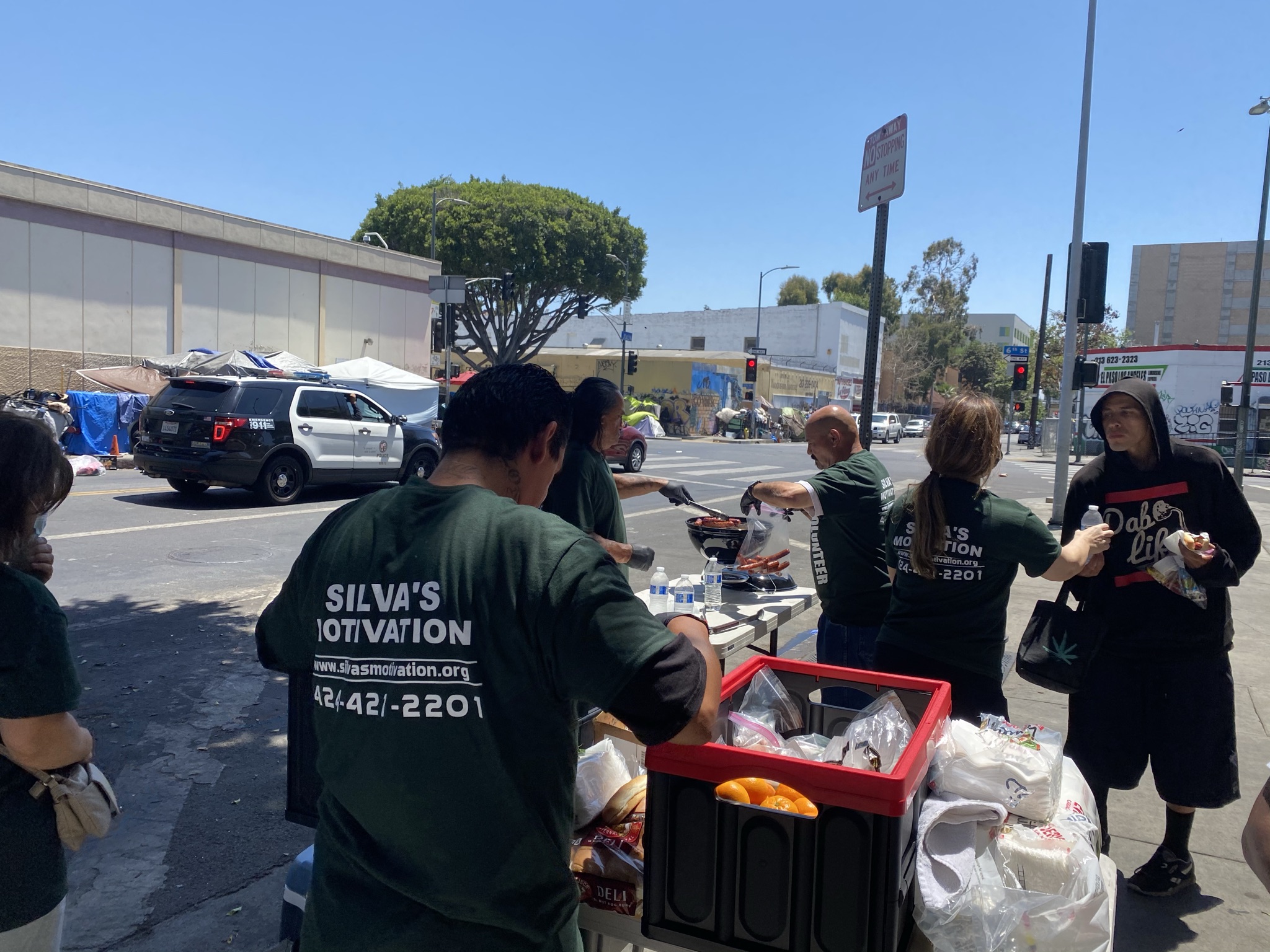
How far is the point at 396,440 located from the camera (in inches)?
597

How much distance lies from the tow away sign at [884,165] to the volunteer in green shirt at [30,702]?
12.0 ft

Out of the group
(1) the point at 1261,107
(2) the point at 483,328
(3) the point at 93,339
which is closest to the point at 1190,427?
(1) the point at 1261,107

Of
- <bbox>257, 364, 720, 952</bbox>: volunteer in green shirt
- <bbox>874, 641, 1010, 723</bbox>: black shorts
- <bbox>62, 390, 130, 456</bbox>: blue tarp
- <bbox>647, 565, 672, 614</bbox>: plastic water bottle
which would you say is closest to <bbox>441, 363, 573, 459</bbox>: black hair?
<bbox>257, 364, 720, 952</bbox>: volunteer in green shirt

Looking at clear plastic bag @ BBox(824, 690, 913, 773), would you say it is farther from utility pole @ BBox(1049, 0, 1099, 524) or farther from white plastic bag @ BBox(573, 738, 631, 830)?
utility pole @ BBox(1049, 0, 1099, 524)

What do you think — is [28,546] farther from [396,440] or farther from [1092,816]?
[396,440]

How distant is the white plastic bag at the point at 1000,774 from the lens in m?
2.09

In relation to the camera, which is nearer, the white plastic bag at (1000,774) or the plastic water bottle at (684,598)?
the white plastic bag at (1000,774)

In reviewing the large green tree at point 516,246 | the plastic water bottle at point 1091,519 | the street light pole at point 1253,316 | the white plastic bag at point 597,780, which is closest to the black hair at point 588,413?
the white plastic bag at point 597,780

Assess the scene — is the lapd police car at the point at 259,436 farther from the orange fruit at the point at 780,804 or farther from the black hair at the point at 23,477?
the orange fruit at the point at 780,804

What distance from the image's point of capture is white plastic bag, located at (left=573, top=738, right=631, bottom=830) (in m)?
2.26

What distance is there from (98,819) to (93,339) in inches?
981

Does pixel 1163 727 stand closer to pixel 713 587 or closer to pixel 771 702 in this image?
pixel 771 702

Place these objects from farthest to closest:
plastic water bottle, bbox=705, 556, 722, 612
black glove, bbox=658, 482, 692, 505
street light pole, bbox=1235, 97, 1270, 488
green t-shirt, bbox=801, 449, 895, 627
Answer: street light pole, bbox=1235, 97, 1270, 488
black glove, bbox=658, 482, 692, 505
plastic water bottle, bbox=705, 556, 722, 612
green t-shirt, bbox=801, 449, 895, 627

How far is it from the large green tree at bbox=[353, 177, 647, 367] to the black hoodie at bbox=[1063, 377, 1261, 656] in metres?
33.7
